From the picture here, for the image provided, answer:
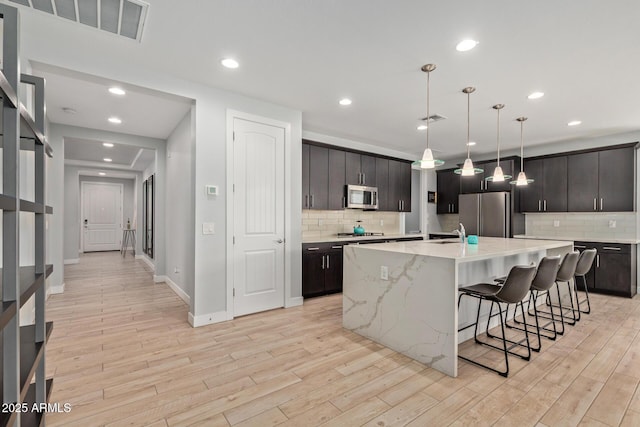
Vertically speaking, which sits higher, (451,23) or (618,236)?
(451,23)

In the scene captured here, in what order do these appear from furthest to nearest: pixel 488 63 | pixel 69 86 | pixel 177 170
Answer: pixel 177 170, pixel 69 86, pixel 488 63

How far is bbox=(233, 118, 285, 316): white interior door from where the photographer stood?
3.70 metres

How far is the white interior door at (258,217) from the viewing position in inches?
146

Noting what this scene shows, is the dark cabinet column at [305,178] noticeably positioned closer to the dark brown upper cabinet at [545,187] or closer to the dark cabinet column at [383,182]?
the dark cabinet column at [383,182]

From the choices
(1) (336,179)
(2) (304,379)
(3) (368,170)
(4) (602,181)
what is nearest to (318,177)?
(1) (336,179)

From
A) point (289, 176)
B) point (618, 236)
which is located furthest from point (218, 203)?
point (618, 236)

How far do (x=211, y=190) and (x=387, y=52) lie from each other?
2290 mm

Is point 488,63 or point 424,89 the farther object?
point 424,89

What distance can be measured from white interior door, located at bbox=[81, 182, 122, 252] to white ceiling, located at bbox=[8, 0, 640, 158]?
6.88m

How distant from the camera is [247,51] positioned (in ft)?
8.94

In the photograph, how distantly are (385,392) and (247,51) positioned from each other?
9.64ft

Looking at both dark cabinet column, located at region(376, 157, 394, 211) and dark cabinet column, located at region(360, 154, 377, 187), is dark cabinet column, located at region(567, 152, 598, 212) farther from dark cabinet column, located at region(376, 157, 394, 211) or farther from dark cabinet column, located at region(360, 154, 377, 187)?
dark cabinet column, located at region(360, 154, 377, 187)

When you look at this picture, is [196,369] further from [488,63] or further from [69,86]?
[488,63]

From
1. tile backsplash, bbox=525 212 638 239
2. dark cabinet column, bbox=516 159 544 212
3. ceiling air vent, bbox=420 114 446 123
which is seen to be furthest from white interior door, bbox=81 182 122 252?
tile backsplash, bbox=525 212 638 239
